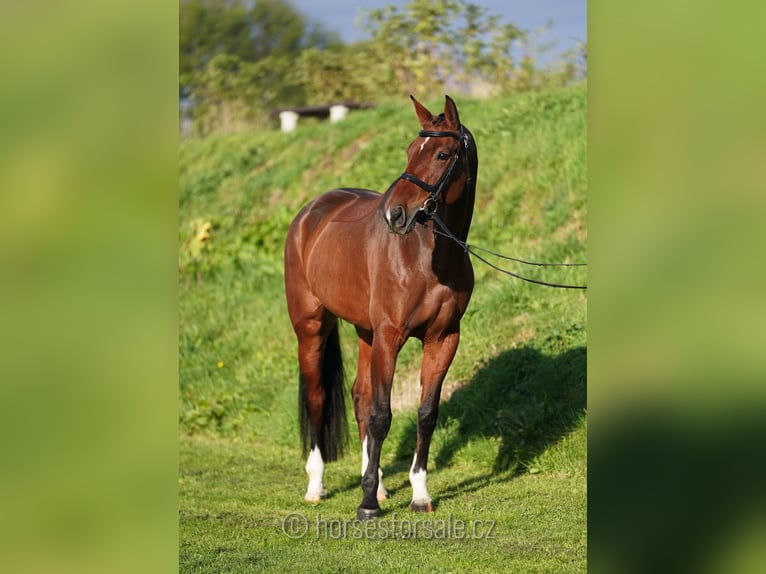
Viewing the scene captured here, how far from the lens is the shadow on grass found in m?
6.38

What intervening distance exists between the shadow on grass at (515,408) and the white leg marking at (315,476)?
1060mm

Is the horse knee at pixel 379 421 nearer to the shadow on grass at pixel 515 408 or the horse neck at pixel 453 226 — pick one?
the horse neck at pixel 453 226

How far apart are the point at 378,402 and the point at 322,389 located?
107 centimetres

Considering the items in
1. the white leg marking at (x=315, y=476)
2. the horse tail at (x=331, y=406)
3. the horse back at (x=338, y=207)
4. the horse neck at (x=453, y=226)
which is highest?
the horse neck at (x=453, y=226)

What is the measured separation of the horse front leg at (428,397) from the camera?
4973 millimetres

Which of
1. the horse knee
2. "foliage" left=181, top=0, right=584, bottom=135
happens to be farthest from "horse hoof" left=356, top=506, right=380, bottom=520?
"foliage" left=181, top=0, right=584, bottom=135

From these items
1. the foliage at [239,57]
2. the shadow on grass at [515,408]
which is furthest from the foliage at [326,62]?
the shadow on grass at [515,408]

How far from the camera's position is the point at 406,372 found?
7.97 metres

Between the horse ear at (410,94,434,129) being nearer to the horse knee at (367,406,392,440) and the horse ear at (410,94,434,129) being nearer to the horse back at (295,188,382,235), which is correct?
the horse back at (295,188,382,235)
